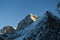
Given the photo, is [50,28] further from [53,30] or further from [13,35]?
[13,35]

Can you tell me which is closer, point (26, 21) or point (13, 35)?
point (13, 35)

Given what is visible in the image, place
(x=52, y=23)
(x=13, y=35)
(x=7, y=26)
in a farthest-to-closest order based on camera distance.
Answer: (x=7, y=26) → (x=13, y=35) → (x=52, y=23)

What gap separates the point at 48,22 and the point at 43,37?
26.5 ft

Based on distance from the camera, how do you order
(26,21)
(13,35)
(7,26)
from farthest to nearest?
(7,26) < (26,21) < (13,35)

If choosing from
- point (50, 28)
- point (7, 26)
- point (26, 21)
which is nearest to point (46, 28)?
point (50, 28)

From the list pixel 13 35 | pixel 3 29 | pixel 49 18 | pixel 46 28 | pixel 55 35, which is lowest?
pixel 55 35

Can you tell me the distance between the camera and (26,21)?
109 metres

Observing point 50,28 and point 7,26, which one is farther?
point 7,26

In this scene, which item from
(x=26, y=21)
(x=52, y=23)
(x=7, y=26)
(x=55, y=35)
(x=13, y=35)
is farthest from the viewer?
(x=7, y=26)

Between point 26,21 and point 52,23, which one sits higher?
point 26,21

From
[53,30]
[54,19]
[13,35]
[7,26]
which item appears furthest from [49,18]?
[7,26]

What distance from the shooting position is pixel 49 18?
7675 cm

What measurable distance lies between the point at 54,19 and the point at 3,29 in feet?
180

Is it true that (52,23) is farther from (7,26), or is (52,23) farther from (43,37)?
(7,26)
